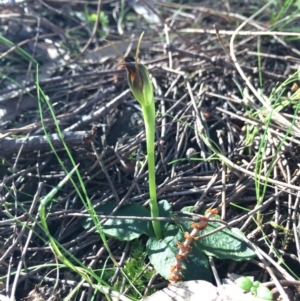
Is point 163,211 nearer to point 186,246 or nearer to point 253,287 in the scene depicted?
point 186,246

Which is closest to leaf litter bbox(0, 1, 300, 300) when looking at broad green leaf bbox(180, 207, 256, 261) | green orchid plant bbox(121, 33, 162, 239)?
broad green leaf bbox(180, 207, 256, 261)

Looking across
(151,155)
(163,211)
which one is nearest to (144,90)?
(151,155)

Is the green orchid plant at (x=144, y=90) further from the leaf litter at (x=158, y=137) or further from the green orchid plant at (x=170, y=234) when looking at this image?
the leaf litter at (x=158, y=137)

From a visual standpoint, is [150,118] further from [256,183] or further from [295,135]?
[295,135]

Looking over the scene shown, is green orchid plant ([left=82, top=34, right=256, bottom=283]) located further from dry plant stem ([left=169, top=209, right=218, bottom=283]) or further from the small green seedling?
the small green seedling

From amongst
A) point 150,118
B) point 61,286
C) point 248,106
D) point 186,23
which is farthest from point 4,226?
point 186,23
